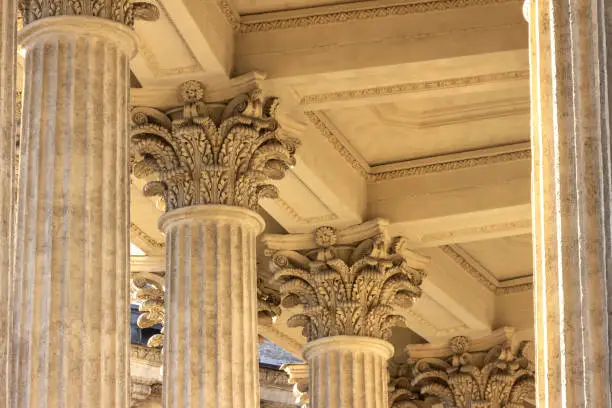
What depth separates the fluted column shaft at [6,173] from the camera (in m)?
9.23

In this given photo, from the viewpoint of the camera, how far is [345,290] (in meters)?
22.7

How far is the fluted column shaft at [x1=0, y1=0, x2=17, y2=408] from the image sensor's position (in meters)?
9.23

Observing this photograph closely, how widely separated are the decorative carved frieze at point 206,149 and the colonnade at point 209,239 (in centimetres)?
2

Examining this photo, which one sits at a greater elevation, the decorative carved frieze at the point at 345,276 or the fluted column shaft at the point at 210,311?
the decorative carved frieze at the point at 345,276

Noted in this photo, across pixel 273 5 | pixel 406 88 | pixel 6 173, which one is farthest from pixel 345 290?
pixel 6 173

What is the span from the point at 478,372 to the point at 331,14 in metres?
9.37

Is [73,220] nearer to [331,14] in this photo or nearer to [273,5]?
[273,5]

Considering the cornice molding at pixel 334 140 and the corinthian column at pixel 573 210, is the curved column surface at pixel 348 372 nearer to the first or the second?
the cornice molding at pixel 334 140

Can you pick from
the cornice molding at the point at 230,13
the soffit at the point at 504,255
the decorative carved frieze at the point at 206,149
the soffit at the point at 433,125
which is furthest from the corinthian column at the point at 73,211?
the soffit at the point at 504,255

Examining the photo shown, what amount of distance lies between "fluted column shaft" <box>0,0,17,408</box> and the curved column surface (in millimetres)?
12570

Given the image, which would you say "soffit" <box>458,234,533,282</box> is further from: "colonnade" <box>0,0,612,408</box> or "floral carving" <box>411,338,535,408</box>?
"colonnade" <box>0,0,612,408</box>

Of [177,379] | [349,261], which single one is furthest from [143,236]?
[177,379]

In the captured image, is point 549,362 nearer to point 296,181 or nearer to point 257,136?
point 257,136

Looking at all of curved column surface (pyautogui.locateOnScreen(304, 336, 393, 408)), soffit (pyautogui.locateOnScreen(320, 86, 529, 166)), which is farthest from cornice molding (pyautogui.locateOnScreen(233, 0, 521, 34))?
curved column surface (pyautogui.locateOnScreen(304, 336, 393, 408))
